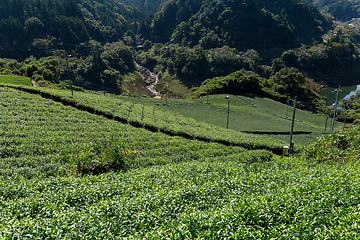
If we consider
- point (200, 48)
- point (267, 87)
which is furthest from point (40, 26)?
point (267, 87)

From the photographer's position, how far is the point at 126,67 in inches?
5610

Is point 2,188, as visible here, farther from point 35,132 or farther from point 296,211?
point 296,211

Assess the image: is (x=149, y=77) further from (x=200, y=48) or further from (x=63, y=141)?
(x=63, y=141)

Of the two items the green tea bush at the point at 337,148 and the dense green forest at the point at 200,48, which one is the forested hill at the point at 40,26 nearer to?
the dense green forest at the point at 200,48

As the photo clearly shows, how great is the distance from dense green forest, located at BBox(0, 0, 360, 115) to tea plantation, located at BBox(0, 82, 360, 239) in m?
77.3

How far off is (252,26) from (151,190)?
592ft

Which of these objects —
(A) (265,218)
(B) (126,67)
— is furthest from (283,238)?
(B) (126,67)

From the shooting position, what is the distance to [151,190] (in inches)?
523

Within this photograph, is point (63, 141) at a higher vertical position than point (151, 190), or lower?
lower

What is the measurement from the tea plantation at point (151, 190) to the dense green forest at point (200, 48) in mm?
77250

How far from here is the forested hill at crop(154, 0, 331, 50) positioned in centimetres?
16112

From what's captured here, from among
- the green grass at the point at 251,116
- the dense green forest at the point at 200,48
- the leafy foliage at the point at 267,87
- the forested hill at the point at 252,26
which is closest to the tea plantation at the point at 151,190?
the green grass at the point at 251,116

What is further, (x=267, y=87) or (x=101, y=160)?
(x=267, y=87)

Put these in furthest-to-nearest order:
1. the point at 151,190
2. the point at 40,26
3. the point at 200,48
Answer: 1. the point at 200,48
2. the point at 40,26
3. the point at 151,190
